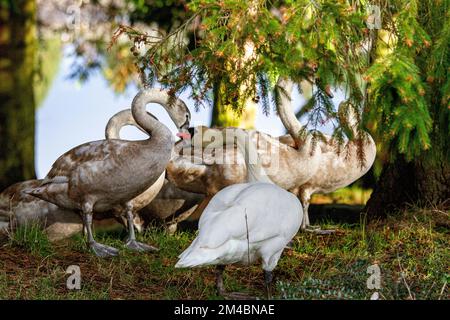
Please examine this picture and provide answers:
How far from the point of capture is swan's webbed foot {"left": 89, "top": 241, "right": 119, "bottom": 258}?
730cm

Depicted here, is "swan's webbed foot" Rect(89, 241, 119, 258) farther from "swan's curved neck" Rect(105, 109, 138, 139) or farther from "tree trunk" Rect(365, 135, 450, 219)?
"tree trunk" Rect(365, 135, 450, 219)

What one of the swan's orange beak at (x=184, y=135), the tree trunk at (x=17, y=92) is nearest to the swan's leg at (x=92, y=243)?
the swan's orange beak at (x=184, y=135)

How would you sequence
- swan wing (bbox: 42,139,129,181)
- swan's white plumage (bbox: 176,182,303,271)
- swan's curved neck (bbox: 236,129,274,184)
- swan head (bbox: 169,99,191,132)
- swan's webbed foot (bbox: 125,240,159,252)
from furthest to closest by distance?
swan head (bbox: 169,99,191,132), swan's webbed foot (bbox: 125,240,159,252), swan wing (bbox: 42,139,129,181), swan's curved neck (bbox: 236,129,274,184), swan's white plumage (bbox: 176,182,303,271)

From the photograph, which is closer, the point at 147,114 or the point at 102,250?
the point at 102,250

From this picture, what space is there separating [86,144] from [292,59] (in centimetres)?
305

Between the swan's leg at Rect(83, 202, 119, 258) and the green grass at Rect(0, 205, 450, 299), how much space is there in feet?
0.27

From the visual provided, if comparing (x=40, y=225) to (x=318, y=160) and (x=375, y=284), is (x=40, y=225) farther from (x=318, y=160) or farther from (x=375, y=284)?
(x=375, y=284)

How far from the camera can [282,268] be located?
693cm

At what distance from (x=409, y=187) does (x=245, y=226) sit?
3842 millimetres

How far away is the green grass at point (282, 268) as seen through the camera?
6047 mm

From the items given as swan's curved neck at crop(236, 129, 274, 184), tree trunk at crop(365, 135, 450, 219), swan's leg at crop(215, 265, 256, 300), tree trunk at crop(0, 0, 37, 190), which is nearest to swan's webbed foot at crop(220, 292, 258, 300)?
swan's leg at crop(215, 265, 256, 300)

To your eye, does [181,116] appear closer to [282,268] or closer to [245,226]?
[282,268]

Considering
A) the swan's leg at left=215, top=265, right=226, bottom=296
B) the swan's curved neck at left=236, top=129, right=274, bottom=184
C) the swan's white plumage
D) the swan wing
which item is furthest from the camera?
the swan wing

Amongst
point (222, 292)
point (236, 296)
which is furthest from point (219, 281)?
point (236, 296)
